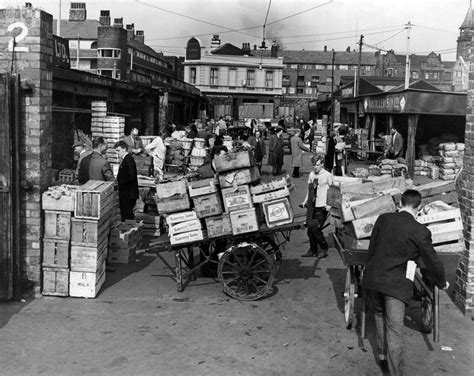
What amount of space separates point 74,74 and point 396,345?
13.6m

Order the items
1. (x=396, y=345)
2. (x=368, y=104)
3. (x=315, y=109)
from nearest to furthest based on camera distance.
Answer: (x=396, y=345) < (x=368, y=104) < (x=315, y=109)

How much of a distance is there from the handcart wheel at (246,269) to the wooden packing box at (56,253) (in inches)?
77.0

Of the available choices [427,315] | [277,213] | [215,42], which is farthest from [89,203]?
[215,42]

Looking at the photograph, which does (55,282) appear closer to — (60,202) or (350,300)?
(60,202)

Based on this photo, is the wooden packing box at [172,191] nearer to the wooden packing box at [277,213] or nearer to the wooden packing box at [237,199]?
the wooden packing box at [237,199]

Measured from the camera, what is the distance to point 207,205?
25.3ft

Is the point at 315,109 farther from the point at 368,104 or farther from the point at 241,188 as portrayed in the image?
the point at 241,188

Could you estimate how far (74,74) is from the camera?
1680 cm

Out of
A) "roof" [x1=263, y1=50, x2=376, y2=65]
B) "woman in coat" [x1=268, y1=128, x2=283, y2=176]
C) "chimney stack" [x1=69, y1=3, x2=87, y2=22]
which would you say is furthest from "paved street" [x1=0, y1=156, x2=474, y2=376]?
"roof" [x1=263, y1=50, x2=376, y2=65]

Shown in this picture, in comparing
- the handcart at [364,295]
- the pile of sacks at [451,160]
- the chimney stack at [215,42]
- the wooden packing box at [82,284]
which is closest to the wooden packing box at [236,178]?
the handcart at [364,295]

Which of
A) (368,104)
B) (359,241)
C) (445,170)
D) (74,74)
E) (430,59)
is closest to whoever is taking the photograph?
(359,241)

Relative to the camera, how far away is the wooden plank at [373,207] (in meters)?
6.82

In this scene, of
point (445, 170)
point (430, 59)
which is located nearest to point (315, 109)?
point (445, 170)

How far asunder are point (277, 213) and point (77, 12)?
181 feet
